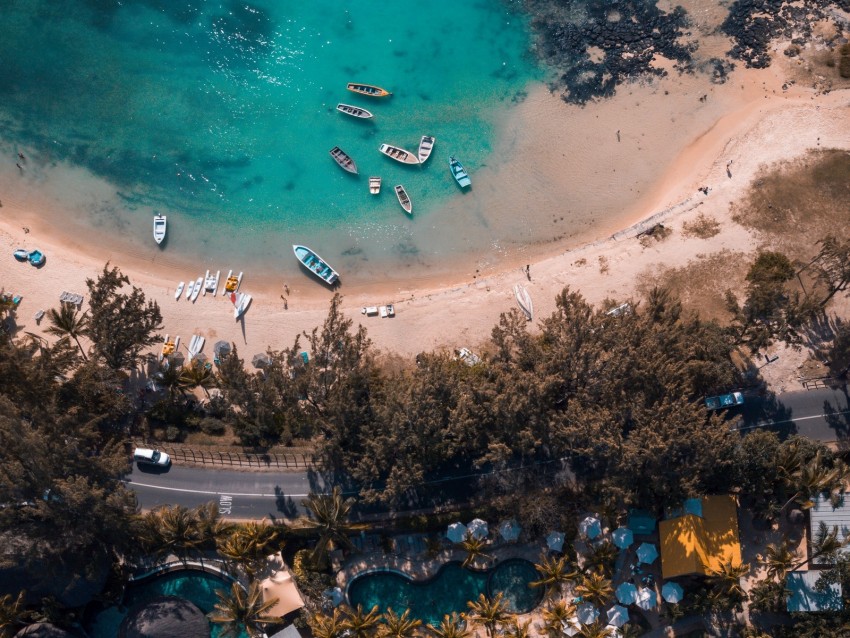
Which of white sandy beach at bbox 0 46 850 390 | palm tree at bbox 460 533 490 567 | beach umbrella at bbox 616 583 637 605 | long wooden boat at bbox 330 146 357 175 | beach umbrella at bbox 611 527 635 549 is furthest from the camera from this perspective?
long wooden boat at bbox 330 146 357 175

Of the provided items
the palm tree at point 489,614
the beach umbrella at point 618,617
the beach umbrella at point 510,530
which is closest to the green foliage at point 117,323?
the beach umbrella at point 510,530

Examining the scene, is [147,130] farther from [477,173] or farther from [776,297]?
[776,297]

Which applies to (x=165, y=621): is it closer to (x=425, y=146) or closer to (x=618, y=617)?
(x=618, y=617)

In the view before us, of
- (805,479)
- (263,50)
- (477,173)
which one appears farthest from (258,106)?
(805,479)

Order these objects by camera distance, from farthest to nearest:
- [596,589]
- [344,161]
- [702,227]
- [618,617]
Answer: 1. [344,161]
2. [702,227]
3. [618,617]
4. [596,589]

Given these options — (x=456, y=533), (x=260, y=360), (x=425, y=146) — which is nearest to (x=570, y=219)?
(x=425, y=146)

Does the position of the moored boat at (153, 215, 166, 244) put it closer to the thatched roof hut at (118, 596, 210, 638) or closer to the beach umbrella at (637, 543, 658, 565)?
the thatched roof hut at (118, 596, 210, 638)

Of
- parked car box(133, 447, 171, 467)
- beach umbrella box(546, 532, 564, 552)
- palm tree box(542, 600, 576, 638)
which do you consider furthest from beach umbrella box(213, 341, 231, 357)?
palm tree box(542, 600, 576, 638)
